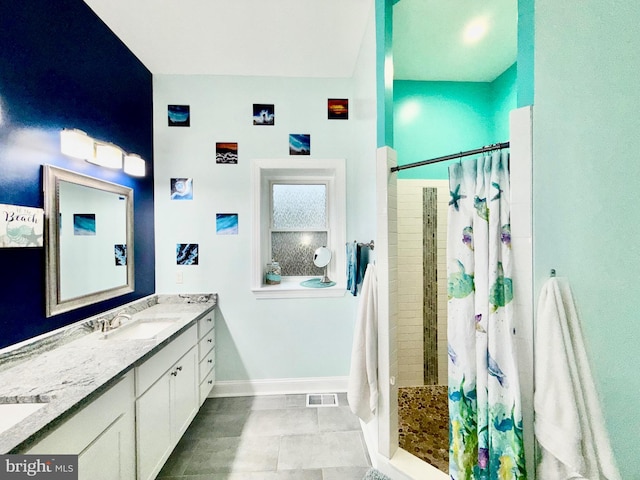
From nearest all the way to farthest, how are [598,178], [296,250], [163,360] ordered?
1. [598,178]
2. [163,360]
3. [296,250]

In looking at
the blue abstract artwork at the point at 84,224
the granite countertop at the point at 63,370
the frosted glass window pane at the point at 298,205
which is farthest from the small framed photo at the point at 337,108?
the granite countertop at the point at 63,370

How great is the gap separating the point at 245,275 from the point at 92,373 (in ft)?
4.25

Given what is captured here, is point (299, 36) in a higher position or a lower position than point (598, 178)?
higher

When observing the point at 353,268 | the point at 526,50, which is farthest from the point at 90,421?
the point at 526,50

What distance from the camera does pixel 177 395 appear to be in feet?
5.16

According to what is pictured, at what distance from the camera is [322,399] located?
218 centimetres

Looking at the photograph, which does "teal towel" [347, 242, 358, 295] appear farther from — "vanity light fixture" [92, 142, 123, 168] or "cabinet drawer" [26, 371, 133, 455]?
"vanity light fixture" [92, 142, 123, 168]

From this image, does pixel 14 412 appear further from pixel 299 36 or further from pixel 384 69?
pixel 299 36

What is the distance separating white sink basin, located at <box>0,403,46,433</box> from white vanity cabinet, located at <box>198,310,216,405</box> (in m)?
1.04

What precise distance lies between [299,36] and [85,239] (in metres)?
2.04

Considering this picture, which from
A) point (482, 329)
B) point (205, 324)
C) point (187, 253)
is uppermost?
point (187, 253)

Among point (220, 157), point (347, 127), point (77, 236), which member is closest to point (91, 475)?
point (77, 236)

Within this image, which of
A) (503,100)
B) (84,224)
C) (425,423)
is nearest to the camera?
(84,224)

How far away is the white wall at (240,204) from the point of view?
2.24 metres
